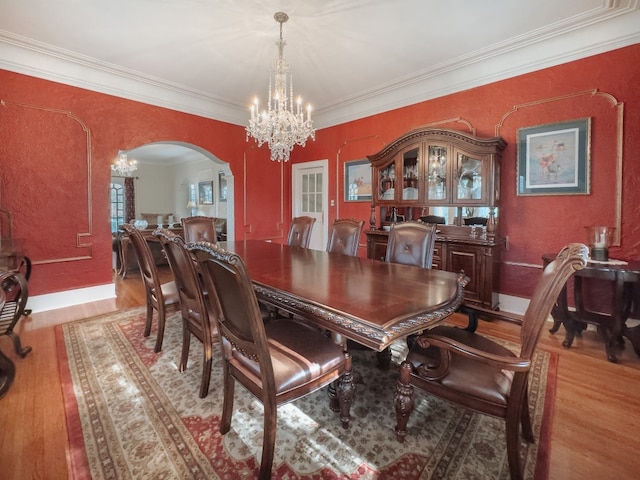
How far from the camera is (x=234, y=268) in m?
1.10

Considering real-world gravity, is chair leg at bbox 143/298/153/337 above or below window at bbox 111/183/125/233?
below

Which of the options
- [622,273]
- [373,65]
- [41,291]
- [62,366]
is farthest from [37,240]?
[622,273]

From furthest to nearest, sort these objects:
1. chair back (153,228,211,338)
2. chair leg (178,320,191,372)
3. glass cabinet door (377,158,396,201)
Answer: glass cabinet door (377,158,396,201), chair leg (178,320,191,372), chair back (153,228,211,338)

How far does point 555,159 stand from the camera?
2.95 metres

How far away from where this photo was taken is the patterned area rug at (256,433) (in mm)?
1315

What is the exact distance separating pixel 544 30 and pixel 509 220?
1.76 meters

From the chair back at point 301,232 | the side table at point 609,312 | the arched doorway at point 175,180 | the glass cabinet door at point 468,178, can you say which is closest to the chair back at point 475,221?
the glass cabinet door at point 468,178

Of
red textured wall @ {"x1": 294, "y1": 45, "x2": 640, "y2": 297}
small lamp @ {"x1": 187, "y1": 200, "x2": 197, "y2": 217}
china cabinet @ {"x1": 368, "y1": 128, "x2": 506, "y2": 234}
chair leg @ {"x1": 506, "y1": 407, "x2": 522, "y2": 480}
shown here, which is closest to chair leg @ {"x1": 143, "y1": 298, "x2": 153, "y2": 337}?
chair leg @ {"x1": 506, "y1": 407, "x2": 522, "y2": 480}

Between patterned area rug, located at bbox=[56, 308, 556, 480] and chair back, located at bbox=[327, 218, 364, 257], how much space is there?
1.13 metres

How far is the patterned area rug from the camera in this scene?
4.32 feet

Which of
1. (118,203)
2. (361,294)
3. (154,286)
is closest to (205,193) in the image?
(118,203)

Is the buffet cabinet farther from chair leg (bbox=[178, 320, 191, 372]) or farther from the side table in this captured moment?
chair leg (bbox=[178, 320, 191, 372])

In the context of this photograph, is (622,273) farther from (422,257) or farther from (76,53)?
(76,53)

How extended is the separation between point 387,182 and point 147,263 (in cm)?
288
